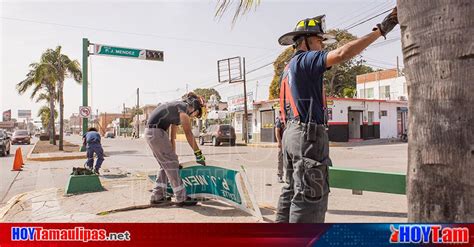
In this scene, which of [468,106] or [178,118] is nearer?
[468,106]

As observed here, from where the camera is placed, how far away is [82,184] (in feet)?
20.0

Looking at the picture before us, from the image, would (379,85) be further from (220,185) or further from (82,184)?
(220,185)

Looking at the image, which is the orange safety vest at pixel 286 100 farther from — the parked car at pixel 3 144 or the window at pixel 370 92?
the window at pixel 370 92

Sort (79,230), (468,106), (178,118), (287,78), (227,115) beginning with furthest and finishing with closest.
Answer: (227,115) → (178,118) → (287,78) → (79,230) → (468,106)

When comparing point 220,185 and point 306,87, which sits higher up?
point 306,87

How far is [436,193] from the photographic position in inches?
69.2

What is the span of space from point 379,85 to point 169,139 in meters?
A: 38.8

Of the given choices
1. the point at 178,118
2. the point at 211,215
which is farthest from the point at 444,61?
the point at 178,118

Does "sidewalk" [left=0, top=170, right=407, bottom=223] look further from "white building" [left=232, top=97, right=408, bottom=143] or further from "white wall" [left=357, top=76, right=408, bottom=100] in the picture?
"white wall" [left=357, top=76, right=408, bottom=100]

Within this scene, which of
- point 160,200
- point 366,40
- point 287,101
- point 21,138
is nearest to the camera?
point 366,40

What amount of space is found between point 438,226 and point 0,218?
4.85 m

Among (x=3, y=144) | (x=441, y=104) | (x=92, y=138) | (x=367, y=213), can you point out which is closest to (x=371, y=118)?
(x=92, y=138)

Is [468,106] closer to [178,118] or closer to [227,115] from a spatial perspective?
[178,118]

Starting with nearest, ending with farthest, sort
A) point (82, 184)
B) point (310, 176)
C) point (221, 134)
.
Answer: point (310, 176) < point (82, 184) < point (221, 134)
